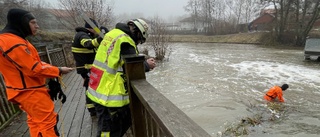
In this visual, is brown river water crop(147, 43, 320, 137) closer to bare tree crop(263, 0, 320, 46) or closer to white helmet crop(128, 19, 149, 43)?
white helmet crop(128, 19, 149, 43)

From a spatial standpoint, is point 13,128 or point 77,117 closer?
point 13,128

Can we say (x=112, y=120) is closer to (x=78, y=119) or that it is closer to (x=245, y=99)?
(x=78, y=119)

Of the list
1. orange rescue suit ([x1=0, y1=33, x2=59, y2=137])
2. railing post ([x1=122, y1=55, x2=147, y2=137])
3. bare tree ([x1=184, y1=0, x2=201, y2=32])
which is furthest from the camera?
bare tree ([x1=184, y1=0, x2=201, y2=32])

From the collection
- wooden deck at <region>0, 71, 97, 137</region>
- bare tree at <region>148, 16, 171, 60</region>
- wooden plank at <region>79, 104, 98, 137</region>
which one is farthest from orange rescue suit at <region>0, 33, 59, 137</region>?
bare tree at <region>148, 16, 171, 60</region>

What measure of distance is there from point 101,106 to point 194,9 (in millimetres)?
62798

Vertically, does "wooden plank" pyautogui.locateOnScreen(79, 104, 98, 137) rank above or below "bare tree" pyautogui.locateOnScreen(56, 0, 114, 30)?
below

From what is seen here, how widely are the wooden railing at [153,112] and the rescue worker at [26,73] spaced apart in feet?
2.92

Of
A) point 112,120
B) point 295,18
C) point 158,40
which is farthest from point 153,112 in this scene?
point 295,18

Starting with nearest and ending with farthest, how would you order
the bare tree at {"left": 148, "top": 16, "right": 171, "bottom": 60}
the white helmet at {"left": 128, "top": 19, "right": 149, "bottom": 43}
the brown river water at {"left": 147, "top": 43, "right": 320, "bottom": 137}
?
the white helmet at {"left": 128, "top": 19, "right": 149, "bottom": 43} → the brown river water at {"left": 147, "top": 43, "right": 320, "bottom": 137} → the bare tree at {"left": 148, "top": 16, "right": 171, "bottom": 60}

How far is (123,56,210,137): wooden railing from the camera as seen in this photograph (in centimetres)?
100

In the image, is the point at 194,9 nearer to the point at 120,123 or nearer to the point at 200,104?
the point at 200,104

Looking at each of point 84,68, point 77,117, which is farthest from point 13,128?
point 84,68

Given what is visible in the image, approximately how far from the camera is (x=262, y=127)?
19.0ft

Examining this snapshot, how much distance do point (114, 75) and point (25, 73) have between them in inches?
32.4
